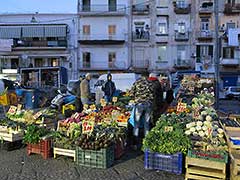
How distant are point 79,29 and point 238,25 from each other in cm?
1743

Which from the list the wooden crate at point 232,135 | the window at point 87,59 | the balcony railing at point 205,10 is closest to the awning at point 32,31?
the window at point 87,59

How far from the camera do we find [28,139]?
→ 7281 millimetres

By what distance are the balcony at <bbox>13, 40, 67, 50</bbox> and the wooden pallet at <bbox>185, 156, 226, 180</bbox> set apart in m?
31.6

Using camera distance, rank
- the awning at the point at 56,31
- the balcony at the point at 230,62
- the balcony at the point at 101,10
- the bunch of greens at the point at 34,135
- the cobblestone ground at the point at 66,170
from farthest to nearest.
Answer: the balcony at the point at 101,10
the balcony at the point at 230,62
the awning at the point at 56,31
the bunch of greens at the point at 34,135
the cobblestone ground at the point at 66,170

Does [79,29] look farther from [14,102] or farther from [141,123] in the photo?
[141,123]

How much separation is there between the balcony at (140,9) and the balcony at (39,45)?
8.30 metres

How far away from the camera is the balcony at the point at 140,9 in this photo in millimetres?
36094

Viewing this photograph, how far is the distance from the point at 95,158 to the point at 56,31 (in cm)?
3114

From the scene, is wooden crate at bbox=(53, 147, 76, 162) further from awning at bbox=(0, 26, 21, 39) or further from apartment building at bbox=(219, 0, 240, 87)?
apartment building at bbox=(219, 0, 240, 87)

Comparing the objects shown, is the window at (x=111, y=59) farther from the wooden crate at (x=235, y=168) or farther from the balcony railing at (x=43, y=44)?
the wooden crate at (x=235, y=168)

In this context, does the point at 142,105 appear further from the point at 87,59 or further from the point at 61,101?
the point at 87,59

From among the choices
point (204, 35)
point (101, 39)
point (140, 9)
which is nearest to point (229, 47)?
point (204, 35)

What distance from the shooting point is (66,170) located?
6316 millimetres

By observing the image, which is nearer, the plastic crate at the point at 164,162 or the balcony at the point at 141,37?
the plastic crate at the point at 164,162
